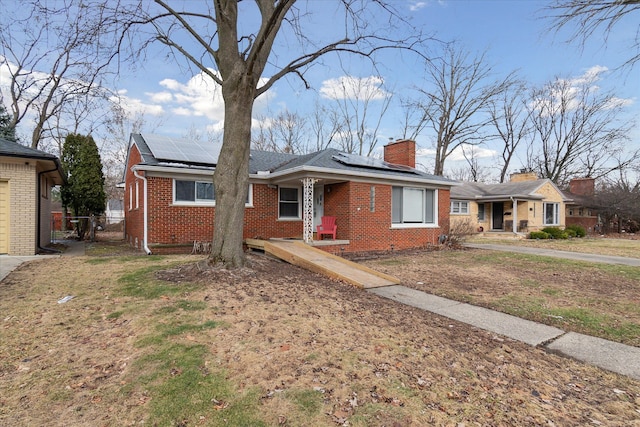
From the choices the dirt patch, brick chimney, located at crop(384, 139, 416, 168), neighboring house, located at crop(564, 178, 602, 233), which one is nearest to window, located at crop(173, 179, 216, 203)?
the dirt patch

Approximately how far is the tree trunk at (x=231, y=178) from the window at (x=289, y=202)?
6.39 m

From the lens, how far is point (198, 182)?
11.8m

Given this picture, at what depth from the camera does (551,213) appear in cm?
2591

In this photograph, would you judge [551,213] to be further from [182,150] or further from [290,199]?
[182,150]

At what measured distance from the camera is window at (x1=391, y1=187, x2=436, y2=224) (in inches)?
541

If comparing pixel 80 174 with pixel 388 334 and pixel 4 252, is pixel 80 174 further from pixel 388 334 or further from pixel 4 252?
pixel 388 334

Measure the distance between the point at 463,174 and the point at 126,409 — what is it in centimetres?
5221

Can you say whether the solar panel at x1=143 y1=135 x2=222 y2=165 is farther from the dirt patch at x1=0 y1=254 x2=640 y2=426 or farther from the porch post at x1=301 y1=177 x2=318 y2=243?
the dirt patch at x1=0 y1=254 x2=640 y2=426

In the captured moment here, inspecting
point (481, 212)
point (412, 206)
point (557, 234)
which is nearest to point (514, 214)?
point (557, 234)

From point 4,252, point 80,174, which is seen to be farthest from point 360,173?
point 80,174

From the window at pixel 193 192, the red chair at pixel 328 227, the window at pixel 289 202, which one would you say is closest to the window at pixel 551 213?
the red chair at pixel 328 227

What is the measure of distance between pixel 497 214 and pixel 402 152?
13.7 m

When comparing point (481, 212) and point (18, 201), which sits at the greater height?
point (18, 201)

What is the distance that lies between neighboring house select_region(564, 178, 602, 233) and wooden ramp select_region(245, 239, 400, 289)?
27.2m
